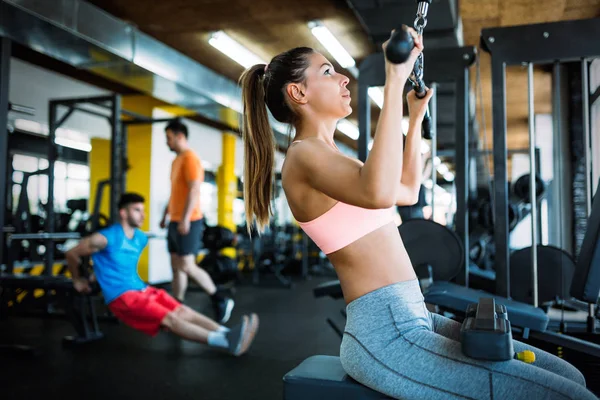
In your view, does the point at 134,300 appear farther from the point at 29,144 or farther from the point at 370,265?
the point at 29,144

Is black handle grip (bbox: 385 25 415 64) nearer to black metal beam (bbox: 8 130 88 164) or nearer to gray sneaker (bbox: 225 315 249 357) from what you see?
gray sneaker (bbox: 225 315 249 357)

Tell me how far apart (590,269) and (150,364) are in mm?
2107

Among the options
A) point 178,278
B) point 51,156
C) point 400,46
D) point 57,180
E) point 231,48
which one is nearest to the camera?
point 400,46

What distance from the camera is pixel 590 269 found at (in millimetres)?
1296

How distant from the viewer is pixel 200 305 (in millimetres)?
Result: 4645

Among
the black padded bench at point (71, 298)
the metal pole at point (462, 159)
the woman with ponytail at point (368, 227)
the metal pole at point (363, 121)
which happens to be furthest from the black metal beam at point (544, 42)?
the black padded bench at point (71, 298)

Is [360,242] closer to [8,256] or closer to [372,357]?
[372,357]

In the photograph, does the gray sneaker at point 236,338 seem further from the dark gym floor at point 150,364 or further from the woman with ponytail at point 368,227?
the woman with ponytail at point 368,227

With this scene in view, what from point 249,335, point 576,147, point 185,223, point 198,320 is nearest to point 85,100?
point 185,223

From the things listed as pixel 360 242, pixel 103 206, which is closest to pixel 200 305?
pixel 103 206

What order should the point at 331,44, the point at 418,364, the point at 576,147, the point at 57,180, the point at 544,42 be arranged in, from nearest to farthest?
the point at 418,364 < the point at 544,42 < the point at 576,147 < the point at 331,44 < the point at 57,180

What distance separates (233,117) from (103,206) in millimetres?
2402

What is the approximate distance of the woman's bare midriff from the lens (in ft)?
3.05

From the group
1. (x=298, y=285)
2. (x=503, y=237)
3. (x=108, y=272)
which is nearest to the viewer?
(x=503, y=237)
